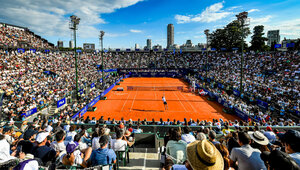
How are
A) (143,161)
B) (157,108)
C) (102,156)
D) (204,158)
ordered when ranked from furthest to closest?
1. (157,108)
2. (143,161)
3. (102,156)
4. (204,158)

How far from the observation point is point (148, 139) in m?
8.48

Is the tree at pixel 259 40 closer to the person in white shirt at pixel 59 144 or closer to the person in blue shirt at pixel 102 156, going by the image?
the person in blue shirt at pixel 102 156

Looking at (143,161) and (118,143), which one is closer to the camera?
(118,143)

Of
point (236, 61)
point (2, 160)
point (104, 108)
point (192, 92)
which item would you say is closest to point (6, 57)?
point (104, 108)

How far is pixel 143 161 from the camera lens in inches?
252

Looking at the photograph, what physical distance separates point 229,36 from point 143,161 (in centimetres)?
7411

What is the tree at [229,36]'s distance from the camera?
64.2 metres

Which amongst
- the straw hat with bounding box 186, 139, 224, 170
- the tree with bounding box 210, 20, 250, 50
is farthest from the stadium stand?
the tree with bounding box 210, 20, 250, 50

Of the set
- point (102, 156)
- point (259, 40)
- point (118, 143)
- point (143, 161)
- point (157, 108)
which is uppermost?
point (259, 40)

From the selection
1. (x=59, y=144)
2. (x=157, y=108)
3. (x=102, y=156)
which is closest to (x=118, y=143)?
(x=102, y=156)

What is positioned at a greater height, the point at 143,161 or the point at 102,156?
the point at 102,156

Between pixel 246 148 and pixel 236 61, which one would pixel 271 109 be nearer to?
pixel 246 148

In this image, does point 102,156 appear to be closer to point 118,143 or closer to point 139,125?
point 118,143

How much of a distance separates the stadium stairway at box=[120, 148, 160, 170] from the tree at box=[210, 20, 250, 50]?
229 feet
